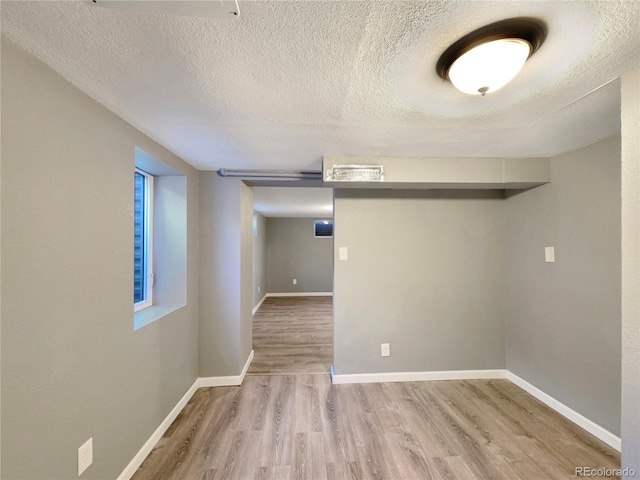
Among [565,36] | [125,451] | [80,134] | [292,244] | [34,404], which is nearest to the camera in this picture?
[565,36]

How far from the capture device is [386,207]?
2.62 metres

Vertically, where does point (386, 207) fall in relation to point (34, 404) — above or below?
above

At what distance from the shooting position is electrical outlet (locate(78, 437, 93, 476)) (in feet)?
3.84

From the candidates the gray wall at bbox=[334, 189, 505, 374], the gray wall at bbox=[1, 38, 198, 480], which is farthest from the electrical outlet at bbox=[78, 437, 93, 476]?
the gray wall at bbox=[334, 189, 505, 374]

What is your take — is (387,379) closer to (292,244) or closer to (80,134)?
(80,134)

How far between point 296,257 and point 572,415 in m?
5.71

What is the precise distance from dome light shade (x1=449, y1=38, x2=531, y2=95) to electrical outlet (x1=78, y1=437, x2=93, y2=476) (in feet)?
7.63

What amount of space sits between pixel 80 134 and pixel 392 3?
1438 millimetres

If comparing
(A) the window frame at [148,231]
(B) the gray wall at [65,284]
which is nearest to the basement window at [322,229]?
(A) the window frame at [148,231]

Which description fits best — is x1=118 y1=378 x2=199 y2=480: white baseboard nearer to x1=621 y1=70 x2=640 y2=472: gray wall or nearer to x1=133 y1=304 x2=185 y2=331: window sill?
x1=133 y1=304 x2=185 y2=331: window sill

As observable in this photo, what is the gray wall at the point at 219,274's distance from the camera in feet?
8.25

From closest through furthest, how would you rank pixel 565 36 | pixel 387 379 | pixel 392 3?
pixel 392 3 → pixel 565 36 → pixel 387 379

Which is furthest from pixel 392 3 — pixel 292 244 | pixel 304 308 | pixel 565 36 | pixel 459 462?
pixel 292 244

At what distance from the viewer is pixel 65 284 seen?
3.63 feet
